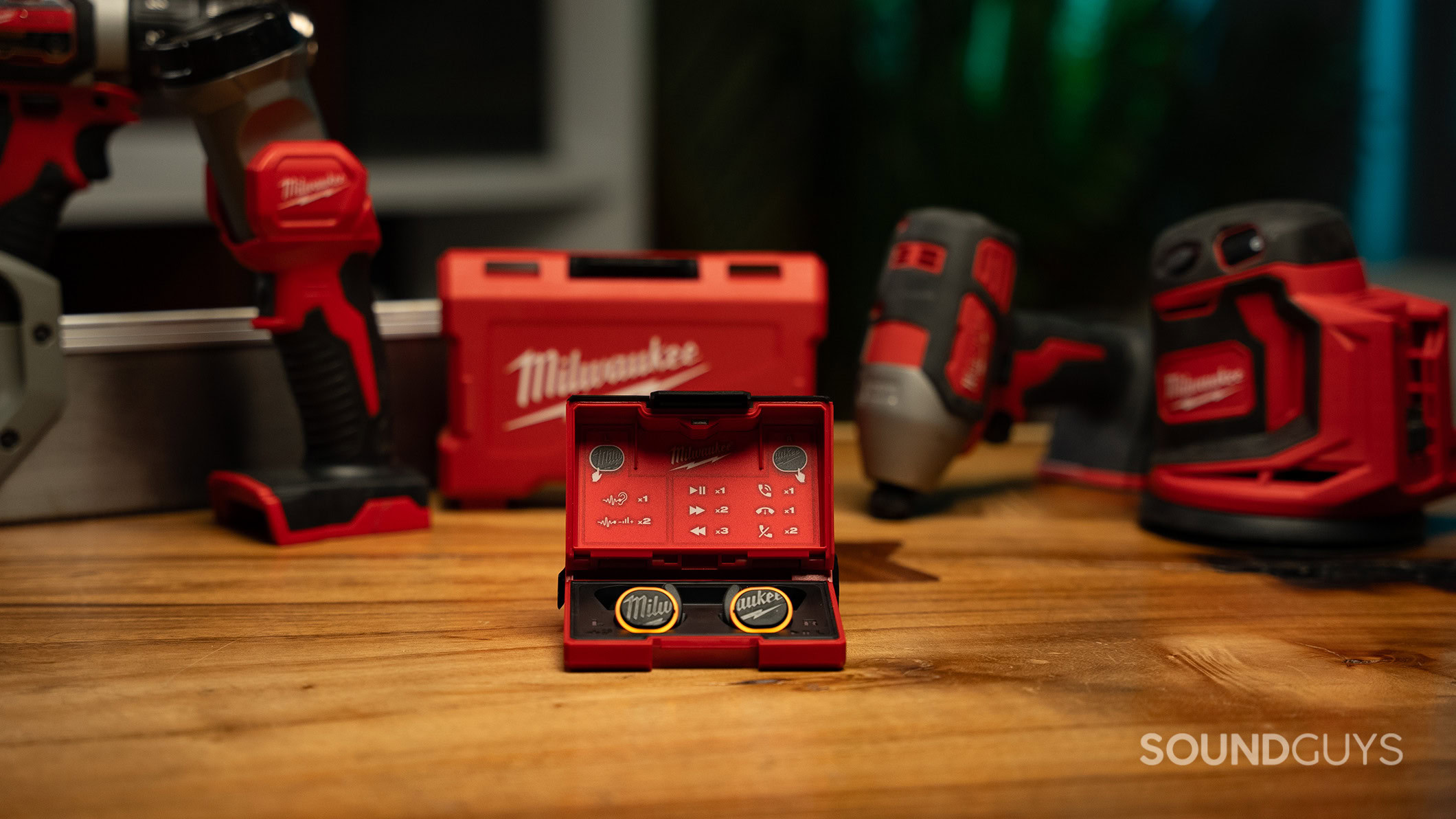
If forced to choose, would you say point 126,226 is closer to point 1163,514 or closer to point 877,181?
point 877,181

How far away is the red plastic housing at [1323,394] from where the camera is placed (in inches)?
36.3

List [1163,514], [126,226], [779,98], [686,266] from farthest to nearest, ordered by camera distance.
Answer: [779,98], [126,226], [686,266], [1163,514]

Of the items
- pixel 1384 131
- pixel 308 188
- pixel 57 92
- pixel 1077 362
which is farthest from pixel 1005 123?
pixel 57 92

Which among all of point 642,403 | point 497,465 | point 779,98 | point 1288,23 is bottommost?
point 497,465

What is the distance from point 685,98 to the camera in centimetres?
209

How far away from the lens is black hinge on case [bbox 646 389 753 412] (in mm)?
709

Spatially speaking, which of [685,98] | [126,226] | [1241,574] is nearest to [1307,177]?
[685,98]

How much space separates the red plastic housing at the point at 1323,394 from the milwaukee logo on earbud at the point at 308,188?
729 mm

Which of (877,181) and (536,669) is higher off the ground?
(877,181)

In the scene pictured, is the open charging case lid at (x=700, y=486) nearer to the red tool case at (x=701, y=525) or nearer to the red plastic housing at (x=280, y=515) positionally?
the red tool case at (x=701, y=525)

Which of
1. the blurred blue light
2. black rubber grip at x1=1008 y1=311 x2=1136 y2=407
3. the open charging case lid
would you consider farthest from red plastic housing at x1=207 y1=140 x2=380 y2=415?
the blurred blue light

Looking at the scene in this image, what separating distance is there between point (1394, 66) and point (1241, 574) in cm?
136

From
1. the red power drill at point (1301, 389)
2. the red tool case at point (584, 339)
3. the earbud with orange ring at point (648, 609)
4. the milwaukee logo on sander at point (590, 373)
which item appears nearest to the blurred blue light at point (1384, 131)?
the red power drill at point (1301, 389)

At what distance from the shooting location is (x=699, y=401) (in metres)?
0.71
